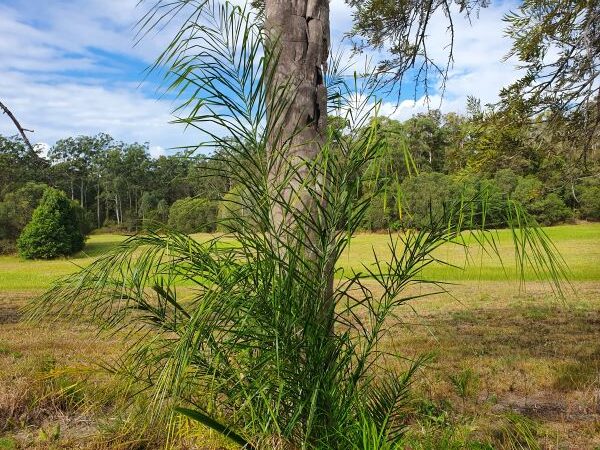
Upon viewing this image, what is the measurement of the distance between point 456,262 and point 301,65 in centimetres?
2152

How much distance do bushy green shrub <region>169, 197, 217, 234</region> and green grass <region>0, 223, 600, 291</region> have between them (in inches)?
221

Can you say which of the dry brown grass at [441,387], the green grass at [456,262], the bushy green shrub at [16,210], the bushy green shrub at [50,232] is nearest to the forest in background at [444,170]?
the dry brown grass at [441,387]

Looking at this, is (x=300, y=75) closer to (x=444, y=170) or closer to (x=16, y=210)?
(x=444, y=170)

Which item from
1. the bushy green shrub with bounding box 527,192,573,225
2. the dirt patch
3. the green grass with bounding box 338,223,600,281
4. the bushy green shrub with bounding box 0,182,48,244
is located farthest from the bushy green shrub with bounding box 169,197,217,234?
the bushy green shrub with bounding box 0,182,48,244

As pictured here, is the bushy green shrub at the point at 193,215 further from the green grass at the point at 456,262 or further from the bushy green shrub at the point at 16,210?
the bushy green shrub at the point at 16,210

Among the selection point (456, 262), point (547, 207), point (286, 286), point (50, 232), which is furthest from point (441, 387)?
point (50, 232)

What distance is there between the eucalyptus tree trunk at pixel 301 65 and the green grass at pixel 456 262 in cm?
533

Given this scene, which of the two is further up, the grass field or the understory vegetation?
the understory vegetation

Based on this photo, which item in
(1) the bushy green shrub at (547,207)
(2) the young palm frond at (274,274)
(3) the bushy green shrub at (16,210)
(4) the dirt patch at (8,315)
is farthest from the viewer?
(3) the bushy green shrub at (16,210)

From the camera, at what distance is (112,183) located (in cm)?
6969

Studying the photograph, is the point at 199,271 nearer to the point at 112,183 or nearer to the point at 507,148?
the point at 507,148

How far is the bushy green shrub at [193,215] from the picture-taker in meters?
2.31

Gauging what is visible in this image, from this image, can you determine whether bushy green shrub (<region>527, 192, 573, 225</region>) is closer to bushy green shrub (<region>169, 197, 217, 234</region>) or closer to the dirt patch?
bushy green shrub (<region>169, 197, 217, 234</region>)

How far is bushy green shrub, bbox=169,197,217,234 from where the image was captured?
7.57 ft
